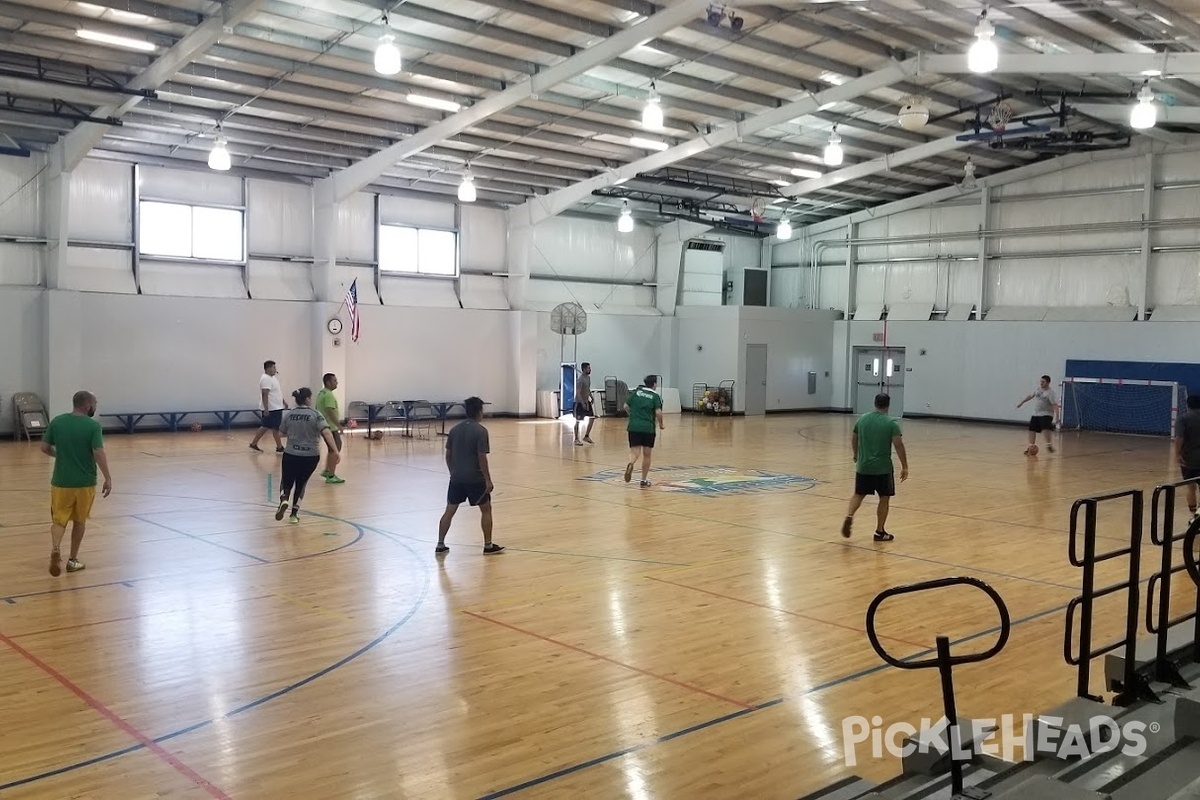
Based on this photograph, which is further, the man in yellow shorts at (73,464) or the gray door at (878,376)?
the gray door at (878,376)

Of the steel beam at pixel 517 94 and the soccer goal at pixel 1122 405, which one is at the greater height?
the steel beam at pixel 517 94

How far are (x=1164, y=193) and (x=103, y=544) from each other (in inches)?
1011

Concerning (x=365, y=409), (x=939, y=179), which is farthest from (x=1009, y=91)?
(x=365, y=409)

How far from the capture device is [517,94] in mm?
18859

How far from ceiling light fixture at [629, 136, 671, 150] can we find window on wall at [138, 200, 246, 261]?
9580mm

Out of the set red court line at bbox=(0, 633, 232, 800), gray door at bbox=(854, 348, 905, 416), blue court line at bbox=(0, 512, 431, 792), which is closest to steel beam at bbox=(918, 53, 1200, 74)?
blue court line at bbox=(0, 512, 431, 792)

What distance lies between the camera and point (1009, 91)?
70.7 feet

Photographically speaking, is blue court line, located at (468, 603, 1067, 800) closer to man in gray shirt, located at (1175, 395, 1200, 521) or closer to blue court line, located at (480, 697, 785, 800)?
blue court line, located at (480, 697, 785, 800)

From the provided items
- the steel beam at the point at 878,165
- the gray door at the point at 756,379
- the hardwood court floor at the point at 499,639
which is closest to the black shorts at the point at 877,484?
the hardwood court floor at the point at 499,639

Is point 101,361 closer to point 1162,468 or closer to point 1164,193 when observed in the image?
point 1162,468

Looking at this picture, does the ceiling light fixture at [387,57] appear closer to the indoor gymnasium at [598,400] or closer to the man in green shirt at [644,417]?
the indoor gymnasium at [598,400]

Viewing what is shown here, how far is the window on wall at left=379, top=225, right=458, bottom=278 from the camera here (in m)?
27.0

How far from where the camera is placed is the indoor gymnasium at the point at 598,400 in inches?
218

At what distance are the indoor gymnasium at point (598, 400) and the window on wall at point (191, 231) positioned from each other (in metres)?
0.09
